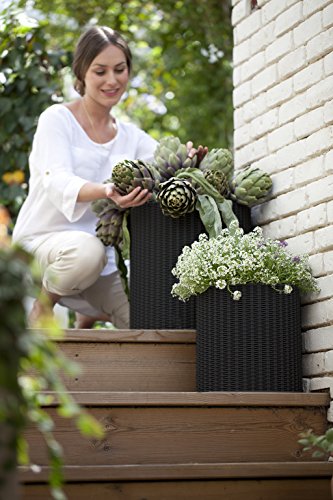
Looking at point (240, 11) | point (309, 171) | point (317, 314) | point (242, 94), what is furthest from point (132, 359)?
point (240, 11)

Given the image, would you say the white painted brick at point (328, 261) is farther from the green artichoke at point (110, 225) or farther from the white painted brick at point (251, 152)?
the green artichoke at point (110, 225)

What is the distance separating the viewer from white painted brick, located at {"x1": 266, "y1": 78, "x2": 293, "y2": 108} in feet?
10.0

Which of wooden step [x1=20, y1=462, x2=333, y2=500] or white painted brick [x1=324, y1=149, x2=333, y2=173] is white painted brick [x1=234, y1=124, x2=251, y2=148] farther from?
wooden step [x1=20, y1=462, x2=333, y2=500]

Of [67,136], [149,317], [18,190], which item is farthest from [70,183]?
[18,190]

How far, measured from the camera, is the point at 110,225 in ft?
10.5

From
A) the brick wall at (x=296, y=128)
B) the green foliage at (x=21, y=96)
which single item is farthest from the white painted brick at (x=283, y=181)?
the green foliage at (x=21, y=96)

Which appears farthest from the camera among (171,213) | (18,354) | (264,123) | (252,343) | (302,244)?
(264,123)

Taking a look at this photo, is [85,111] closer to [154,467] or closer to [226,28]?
[154,467]

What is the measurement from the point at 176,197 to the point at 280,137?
0.44m

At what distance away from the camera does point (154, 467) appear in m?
2.28

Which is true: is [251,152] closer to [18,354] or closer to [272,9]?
[272,9]

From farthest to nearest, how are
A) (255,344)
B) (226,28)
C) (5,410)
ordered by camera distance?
(226,28) → (255,344) → (5,410)

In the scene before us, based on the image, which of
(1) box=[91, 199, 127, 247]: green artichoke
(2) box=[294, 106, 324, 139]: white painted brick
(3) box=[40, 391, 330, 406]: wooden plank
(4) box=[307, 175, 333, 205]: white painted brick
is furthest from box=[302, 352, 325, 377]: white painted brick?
(1) box=[91, 199, 127, 247]: green artichoke

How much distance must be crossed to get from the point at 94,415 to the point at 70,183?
1.02 m
